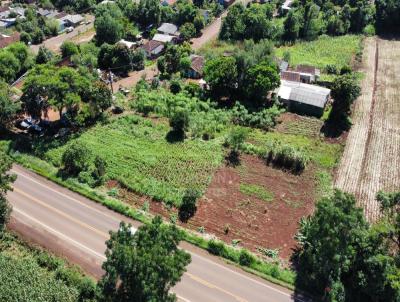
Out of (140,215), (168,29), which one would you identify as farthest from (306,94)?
(168,29)

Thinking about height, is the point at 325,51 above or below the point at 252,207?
above

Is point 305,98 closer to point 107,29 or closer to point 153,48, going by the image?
point 153,48

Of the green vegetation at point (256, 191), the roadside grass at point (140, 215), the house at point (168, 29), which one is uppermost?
the house at point (168, 29)

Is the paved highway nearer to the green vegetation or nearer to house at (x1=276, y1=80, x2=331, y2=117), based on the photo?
the green vegetation

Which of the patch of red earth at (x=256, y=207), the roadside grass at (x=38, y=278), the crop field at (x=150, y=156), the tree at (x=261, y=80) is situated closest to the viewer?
the roadside grass at (x=38, y=278)

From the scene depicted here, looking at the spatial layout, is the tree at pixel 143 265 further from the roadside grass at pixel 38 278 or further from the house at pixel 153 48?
the house at pixel 153 48

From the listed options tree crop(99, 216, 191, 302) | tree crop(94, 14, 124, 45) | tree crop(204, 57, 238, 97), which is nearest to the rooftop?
tree crop(204, 57, 238, 97)

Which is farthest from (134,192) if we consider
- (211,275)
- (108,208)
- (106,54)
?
(106,54)

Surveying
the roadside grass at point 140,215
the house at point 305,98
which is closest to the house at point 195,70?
the house at point 305,98
